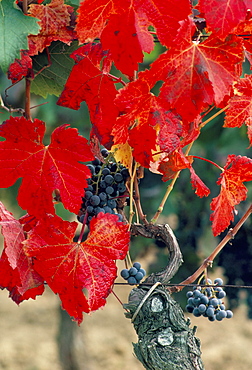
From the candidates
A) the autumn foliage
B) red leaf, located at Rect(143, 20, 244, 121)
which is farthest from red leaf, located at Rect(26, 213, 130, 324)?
red leaf, located at Rect(143, 20, 244, 121)

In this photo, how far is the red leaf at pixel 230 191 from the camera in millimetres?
921

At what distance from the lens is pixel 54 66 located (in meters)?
1.04

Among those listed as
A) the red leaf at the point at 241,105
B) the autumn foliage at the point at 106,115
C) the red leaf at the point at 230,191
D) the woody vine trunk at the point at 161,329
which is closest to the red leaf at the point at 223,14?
the autumn foliage at the point at 106,115

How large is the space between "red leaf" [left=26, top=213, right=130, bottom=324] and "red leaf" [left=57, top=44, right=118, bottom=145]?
166 millimetres

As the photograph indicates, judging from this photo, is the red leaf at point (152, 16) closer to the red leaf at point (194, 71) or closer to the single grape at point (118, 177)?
the red leaf at point (194, 71)

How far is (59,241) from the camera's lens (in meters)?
0.83

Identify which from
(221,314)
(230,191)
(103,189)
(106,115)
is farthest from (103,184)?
(221,314)

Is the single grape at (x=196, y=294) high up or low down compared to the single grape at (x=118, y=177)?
down

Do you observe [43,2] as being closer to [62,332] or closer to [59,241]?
[59,241]

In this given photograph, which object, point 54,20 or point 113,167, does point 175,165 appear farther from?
point 54,20

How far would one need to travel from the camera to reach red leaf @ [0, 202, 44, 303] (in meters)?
0.82

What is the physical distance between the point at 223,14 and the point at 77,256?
0.43 meters

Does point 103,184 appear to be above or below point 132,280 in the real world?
above

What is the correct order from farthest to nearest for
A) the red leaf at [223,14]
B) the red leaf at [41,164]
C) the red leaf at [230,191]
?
the red leaf at [230,191] → the red leaf at [41,164] → the red leaf at [223,14]
